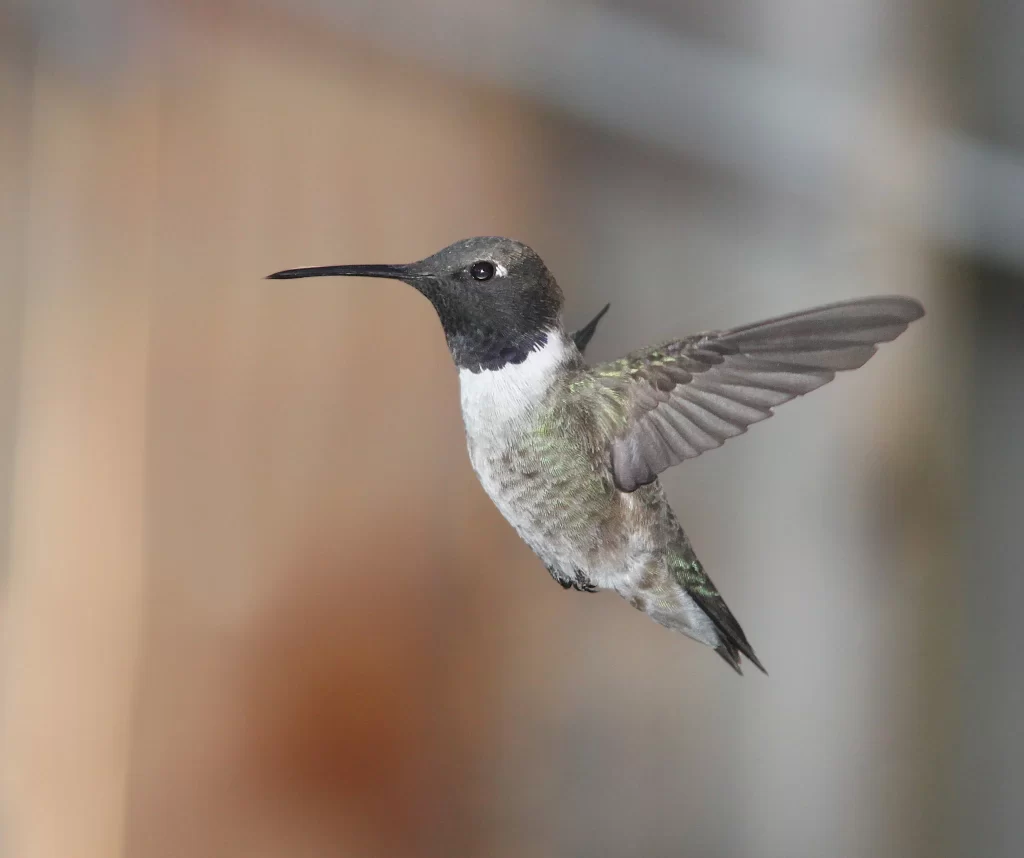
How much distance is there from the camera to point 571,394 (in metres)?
0.52

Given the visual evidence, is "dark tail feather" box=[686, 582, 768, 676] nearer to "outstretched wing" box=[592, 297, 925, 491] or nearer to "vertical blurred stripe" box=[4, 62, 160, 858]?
"outstretched wing" box=[592, 297, 925, 491]

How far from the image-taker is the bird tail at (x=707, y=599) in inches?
23.9

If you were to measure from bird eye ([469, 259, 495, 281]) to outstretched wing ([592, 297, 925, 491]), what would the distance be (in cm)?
10

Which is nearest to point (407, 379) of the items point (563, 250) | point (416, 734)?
point (563, 250)

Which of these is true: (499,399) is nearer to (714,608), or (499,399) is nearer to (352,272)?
(352,272)

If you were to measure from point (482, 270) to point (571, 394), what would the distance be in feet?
0.31

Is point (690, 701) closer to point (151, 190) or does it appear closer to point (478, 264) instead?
point (151, 190)

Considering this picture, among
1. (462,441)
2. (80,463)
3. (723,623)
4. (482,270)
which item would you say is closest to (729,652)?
(723,623)

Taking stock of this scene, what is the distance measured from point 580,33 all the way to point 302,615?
Result: 1.00 metres

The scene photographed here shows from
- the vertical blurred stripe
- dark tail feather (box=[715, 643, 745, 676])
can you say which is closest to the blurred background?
the vertical blurred stripe

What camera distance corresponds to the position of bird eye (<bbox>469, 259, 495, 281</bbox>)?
454mm

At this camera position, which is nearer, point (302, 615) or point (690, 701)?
point (302, 615)

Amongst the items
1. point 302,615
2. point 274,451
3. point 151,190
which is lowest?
point 302,615

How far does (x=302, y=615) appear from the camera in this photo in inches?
57.4
